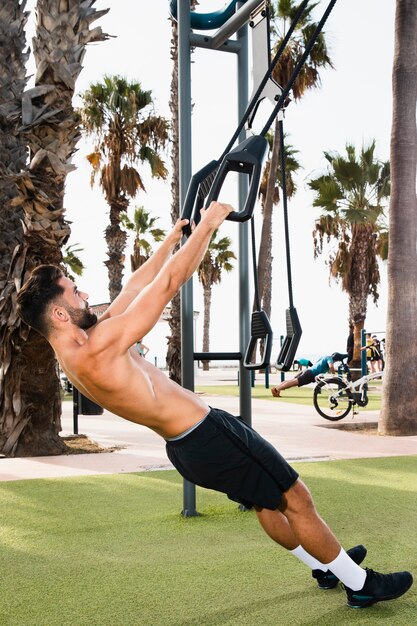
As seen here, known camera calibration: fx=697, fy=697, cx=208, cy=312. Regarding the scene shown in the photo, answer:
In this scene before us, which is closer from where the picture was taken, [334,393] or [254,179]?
[254,179]

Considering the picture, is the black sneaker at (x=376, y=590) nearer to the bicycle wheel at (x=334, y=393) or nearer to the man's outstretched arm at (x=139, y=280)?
the man's outstretched arm at (x=139, y=280)

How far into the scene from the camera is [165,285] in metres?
2.59

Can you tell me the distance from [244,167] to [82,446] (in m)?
6.80

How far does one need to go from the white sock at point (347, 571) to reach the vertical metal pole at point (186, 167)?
6.40 feet

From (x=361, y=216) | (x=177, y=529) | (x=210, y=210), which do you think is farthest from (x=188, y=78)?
(x=361, y=216)

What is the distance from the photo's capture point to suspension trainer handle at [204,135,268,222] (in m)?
2.57

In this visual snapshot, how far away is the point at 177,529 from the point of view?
4574 mm

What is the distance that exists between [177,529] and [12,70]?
714 centimetres

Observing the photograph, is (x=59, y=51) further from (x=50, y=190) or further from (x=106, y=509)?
(x=106, y=509)

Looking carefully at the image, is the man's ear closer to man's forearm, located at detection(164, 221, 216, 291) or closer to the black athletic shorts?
man's forearm, located at detection(164, 221, 216, 291)

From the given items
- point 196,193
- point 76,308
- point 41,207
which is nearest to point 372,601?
point 76,308

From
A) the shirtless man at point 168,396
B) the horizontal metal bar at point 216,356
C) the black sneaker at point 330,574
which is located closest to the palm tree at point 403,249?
the horizontal metal bar at point 216,356

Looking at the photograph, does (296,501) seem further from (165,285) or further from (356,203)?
(356,203)

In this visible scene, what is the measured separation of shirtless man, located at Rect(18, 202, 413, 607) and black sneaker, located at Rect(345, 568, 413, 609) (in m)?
0.14
